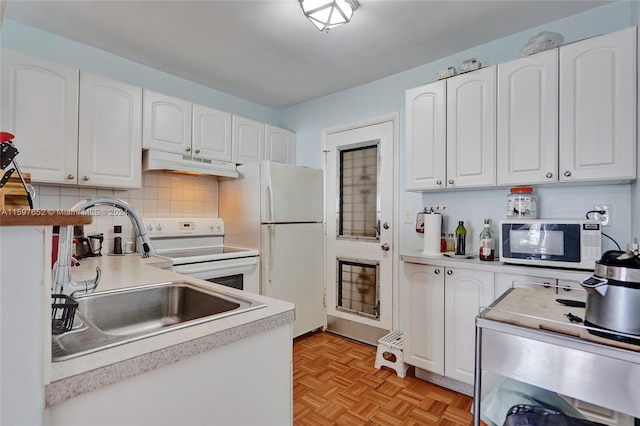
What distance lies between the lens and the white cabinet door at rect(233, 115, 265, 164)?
9.98ft

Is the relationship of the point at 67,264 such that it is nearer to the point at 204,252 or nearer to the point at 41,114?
the point at 41,114

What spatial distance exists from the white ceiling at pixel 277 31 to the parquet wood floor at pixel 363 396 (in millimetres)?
2486

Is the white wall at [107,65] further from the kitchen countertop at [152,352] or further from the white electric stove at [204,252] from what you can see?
the kitchen countertop at [152,352]

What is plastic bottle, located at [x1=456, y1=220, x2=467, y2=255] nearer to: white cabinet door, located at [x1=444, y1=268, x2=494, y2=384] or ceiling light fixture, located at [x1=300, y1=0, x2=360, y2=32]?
white cabinet door, located at [x1=444, y1=268, x2=494, y2=384]

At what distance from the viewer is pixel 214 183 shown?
128 inches

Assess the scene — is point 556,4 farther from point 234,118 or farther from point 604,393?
point 234,118

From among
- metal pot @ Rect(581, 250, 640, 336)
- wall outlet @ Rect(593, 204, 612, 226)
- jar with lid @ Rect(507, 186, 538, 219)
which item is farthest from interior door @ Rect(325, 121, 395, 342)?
metal pot @ Rect(581, 250, 640, 336)

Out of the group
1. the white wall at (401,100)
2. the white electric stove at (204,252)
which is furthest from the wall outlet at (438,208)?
the white electric stove at (204,252)

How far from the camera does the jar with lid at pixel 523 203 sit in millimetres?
2094

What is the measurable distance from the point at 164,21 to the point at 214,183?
4.91ft

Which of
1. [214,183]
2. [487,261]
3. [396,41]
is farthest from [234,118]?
[487,261]

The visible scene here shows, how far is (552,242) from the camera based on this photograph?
1870 mm

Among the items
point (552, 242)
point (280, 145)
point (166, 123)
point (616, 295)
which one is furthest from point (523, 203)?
point (166, 123)

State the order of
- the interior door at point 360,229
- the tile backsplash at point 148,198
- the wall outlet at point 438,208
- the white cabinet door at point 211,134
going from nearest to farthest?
the tile backsplash at point 148,198, the wall outlet at point 438,208, the white cabinet door at point 211,134, the interior door at point 360,229
